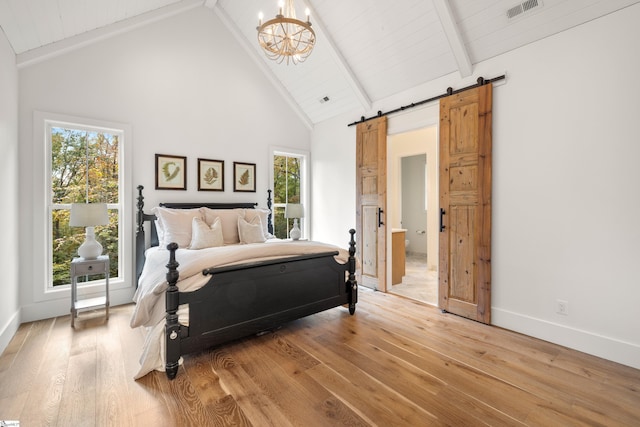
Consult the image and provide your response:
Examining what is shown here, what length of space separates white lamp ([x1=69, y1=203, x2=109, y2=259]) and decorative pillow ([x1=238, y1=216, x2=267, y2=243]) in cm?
141

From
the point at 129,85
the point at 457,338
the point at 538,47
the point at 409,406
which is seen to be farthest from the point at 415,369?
the point at 129,85

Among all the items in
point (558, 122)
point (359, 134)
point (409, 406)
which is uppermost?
point (359, 134)

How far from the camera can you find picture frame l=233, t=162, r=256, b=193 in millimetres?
4645

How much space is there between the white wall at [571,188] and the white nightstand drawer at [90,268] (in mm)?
4113

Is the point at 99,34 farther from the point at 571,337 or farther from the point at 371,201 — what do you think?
the point at 571,337

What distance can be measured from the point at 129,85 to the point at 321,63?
257 cm

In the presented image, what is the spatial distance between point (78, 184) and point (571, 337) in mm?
5343

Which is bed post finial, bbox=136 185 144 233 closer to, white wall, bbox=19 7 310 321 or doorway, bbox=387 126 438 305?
white wall, bbox=19 7 310 321

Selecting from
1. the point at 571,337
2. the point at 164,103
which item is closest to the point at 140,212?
the point at 164,103

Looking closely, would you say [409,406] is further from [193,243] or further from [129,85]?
[129,85]

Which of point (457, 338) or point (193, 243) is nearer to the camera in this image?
point (457, 338)

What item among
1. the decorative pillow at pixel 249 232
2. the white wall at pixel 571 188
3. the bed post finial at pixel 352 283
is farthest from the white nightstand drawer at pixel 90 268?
the white wall at pixel 571 188

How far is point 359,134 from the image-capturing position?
458 cm

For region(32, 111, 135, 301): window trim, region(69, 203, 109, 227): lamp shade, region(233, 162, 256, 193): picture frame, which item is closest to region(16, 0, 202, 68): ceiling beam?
region(32, 111, 135, 301): window trim
